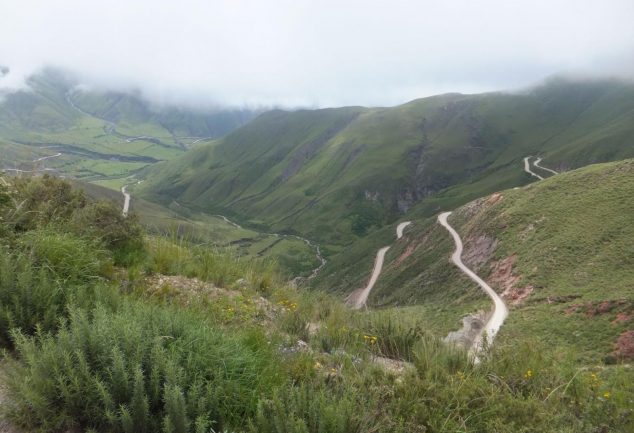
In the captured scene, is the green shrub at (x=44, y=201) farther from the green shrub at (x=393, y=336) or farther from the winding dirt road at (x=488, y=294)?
the winding dirt road at (x=488, y=294)

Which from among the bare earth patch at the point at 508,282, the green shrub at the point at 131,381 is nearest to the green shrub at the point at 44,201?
the green shrub at the point at 131,381

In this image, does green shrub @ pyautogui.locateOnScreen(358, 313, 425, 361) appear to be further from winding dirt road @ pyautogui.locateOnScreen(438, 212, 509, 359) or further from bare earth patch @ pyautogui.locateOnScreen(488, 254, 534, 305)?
bare earth patch @ pyautogui.locateOnScreen(488, 254, 534, 305)

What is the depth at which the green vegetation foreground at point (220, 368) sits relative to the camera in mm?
3822

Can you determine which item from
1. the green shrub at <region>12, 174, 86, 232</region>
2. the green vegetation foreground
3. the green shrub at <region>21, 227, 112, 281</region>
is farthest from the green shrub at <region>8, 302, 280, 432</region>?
the green shrub at <region>12, 174, 86, 232</region>

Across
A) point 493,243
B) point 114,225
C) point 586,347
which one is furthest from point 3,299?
point 493,243

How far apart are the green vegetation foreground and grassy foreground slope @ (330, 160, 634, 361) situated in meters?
26.3

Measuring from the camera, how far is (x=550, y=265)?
57688 millimetres

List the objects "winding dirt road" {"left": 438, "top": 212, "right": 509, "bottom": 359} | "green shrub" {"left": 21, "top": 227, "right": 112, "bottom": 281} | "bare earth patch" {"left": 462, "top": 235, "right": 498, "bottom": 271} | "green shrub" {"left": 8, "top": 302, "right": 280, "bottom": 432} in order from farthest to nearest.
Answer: "bare earth patch" {"left": 462, "top": 235, "right": 498, "bottom": 271} → "winding dirt road" {"left": 438, "top": 212, "right": 509, "bottom": 359} → "green shrub" {"left": 21, "top": 227, "right": 112, "bottom": 281} → "green shrub" {"left": 8, "top": 302, "right": 280, "bottom": 432}

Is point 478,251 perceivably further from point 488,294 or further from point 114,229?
point 114,229

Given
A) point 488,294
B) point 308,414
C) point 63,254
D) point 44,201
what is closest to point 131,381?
point 308,414

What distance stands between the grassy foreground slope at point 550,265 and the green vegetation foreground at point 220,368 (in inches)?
1036

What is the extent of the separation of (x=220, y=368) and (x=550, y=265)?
62372mm

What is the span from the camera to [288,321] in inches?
264

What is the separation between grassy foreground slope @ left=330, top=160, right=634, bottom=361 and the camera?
39.8m
